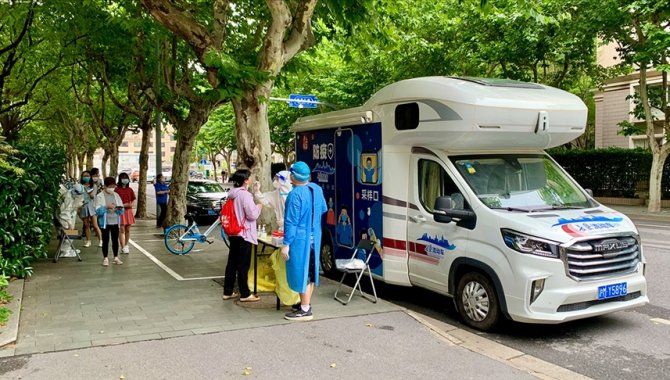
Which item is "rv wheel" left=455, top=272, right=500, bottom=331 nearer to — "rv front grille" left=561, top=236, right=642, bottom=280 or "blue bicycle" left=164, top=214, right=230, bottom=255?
"rv front grille" left=561, top=236, right=642, bottom=280

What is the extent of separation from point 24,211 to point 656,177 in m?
19.3

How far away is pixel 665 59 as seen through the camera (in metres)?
18.2

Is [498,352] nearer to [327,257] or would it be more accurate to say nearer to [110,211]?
Answer: [327,257]

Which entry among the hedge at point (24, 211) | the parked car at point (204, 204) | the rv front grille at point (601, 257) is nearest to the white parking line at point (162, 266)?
the hedge at point (24, 211)

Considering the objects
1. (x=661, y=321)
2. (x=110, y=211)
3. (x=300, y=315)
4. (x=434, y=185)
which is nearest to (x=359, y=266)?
(x=300, y=315)

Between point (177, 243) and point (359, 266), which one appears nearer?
point (359, 266)

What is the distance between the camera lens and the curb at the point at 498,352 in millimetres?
4779

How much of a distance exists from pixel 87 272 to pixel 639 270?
309 inches

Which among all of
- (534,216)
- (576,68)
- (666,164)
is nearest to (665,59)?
(576,68)

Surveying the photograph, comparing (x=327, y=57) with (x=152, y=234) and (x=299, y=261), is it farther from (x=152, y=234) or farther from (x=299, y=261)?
(x=299, y=261)

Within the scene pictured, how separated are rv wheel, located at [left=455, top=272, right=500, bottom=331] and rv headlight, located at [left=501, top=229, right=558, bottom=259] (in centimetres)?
53

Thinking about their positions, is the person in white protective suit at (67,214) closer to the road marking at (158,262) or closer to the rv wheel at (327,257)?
the road marking at (158,262)

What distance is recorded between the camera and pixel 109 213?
9.61 metres

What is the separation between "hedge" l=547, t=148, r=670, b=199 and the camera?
74.5ft
